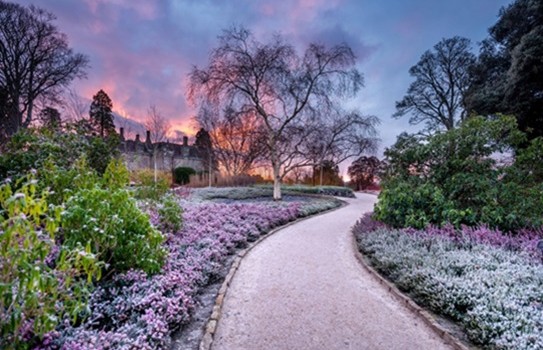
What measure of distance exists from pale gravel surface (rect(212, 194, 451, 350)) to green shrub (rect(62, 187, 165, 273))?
1.30m

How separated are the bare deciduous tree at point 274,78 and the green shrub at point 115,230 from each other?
11716mm

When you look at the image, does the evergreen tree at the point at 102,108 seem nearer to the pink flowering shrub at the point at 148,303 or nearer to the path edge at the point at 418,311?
the pink flowering shrub at the point at 148,303

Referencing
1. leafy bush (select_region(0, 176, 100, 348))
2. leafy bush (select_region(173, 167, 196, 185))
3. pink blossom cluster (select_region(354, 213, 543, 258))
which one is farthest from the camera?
leafy bush (select_region(173, 167, 196, 185))

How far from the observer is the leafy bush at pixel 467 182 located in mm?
6109

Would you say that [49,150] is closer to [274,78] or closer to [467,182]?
[467,182]

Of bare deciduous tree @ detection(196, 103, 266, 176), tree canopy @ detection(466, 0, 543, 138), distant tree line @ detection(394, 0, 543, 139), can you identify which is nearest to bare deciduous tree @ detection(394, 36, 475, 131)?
distant tree line @ detection(394, 0, 543, 139)

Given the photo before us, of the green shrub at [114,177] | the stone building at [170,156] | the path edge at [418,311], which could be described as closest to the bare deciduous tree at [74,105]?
the stone building at [170,156]

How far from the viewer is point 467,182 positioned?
6.51 meters

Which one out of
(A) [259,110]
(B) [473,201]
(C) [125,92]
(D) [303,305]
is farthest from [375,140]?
(D) [303,305]

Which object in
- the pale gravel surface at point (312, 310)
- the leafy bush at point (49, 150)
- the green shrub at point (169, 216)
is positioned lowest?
the pale gravel surface at point (312, 310)

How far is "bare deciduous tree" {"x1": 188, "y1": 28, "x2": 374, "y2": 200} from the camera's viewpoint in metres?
14.1

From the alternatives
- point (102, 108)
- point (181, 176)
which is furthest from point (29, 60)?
point (181, 176)

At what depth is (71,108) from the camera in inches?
672

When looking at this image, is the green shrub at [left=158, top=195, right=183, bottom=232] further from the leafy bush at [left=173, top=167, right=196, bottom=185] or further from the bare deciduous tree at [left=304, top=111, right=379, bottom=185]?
the leafy bush at [left=173, top=167, right=196, bottom=185]
